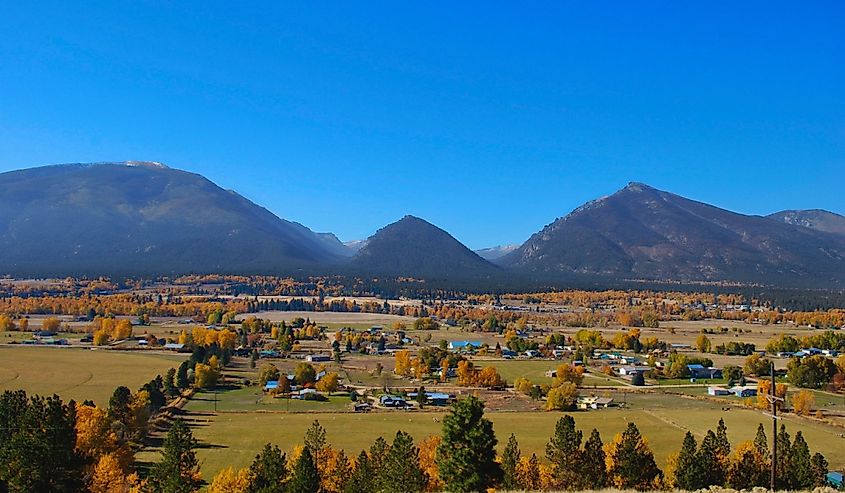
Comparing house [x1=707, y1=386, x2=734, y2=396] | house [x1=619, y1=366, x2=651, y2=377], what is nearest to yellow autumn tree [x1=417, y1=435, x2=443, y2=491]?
house [x1=707, y1=386, x2=734, y2=396]

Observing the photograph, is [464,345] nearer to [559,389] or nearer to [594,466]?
[559,389]

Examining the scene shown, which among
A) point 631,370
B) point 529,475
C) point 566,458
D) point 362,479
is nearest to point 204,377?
point 362,479

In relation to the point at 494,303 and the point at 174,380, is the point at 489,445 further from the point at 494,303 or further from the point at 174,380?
the point at 494,303

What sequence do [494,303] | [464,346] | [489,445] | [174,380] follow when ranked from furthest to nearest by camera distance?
1. [494,303]
2. [464,346]
3. [174,380]
4. [489,445]

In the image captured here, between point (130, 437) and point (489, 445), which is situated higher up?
point (489, 445)

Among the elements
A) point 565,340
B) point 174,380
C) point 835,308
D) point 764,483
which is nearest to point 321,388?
point 174,380

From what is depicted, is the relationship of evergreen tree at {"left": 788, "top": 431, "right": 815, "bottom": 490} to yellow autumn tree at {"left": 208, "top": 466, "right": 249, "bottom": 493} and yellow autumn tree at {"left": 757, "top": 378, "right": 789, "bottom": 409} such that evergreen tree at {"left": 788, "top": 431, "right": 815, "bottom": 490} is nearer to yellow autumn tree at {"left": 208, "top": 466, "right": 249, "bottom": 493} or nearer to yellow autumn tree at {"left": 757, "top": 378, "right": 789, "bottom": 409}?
yellow autumn tree at {"left": 208, "top": 466, "right": 249, "bottom": 493}
